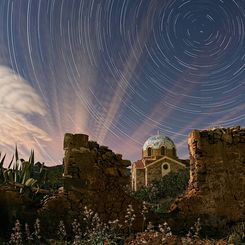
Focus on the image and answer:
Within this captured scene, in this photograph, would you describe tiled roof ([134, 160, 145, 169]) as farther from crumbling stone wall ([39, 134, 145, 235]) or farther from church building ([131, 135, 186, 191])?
crumbling stone wall ([39, 134, 145, 235])

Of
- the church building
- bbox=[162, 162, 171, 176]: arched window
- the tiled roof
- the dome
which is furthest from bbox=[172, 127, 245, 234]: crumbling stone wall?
the dome

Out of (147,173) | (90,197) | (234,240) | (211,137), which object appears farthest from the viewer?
(147,173)

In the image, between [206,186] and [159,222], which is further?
[206,186]

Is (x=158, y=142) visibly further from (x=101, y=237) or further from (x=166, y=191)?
(x=101, y=237)

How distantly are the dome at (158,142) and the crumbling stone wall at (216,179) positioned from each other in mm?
35164

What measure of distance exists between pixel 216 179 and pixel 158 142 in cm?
3601

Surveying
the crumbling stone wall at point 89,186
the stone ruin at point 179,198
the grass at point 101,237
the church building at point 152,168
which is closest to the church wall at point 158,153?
the church building at point 152,168

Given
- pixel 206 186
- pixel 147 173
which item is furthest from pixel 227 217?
pixel 147 173

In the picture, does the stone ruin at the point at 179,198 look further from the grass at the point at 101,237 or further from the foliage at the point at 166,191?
the foliage at the point at 166,191

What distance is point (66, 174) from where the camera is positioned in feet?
28.3

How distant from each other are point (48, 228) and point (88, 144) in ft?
7.58

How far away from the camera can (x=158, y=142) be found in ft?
150

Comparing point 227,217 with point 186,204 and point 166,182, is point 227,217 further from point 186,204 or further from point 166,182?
point 166,182

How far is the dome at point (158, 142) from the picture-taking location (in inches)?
1791
